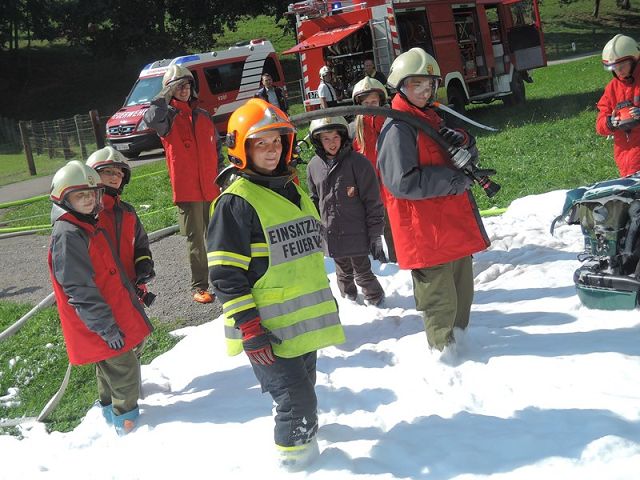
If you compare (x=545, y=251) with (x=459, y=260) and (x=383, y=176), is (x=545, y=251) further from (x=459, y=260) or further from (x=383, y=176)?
(x=383, y=176)

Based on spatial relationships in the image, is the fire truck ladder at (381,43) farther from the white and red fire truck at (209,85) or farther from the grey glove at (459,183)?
the grey glove at (459,183)

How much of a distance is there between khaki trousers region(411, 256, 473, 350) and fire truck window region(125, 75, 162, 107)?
17078mm

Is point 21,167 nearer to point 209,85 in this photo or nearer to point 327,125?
point 209,85

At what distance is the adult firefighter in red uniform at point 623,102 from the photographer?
6.01m

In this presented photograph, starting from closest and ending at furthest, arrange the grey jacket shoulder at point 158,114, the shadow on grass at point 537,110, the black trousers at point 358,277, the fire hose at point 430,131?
the fire hose at point 430,131
the black trousers at point 358,277
the grey jacket shoulder at point 158,114
the shadow on grass at point 537,110

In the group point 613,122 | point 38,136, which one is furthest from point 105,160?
point 38,136

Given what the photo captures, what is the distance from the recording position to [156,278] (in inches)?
317

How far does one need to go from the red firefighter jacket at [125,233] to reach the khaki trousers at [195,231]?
1806mm

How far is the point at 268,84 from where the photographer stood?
16750 mm

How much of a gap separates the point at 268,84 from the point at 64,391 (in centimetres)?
1222

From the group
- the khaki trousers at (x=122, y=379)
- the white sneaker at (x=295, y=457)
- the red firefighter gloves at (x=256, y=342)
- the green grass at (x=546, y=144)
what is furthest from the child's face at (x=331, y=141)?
the green grass at (x=546, y=144)

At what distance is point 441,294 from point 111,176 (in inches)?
94.7

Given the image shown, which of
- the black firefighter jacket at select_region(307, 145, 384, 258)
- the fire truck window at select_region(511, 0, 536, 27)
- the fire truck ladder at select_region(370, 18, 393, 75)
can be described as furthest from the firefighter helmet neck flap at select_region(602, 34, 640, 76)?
the fire truck window at select_region(511, 0, 536, 27)

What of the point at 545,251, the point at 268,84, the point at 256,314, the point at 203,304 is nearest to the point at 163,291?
the point at 203,304
